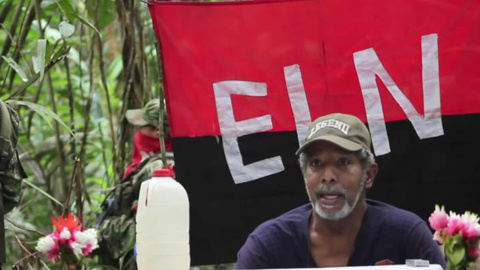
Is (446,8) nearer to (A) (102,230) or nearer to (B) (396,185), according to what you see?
(B) (396,185)

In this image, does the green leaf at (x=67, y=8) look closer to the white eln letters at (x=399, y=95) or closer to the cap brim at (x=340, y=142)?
the white eln letters at (x=399, y=95)

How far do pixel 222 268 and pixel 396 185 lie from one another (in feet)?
8.34

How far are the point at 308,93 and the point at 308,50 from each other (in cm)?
19

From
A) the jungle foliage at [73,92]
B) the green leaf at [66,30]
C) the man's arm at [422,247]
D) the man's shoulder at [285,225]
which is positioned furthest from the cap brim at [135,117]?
the man's arm at [422,247]

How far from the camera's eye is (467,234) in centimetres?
278

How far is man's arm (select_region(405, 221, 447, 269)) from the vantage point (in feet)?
13.2

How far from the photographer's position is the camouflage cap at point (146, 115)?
6418 mm

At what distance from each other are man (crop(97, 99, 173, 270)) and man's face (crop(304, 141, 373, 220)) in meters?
2.17

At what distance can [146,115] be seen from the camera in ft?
21.3

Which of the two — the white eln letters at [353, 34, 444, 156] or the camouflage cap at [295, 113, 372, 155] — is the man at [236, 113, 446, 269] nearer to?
the camouflage cap at [295, 113, 372, 155]

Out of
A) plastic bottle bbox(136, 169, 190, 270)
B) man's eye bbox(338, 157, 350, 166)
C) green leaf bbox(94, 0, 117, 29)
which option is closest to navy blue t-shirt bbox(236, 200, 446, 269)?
man's eye bbox(338, 157, 350, 166)

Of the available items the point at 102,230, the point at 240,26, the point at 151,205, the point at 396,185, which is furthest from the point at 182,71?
the point at 151,205

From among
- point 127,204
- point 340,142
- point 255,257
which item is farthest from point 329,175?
point 127,204

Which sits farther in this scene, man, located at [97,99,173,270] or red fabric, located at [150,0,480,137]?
man, located at [97,99,173,270]
